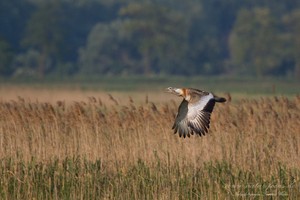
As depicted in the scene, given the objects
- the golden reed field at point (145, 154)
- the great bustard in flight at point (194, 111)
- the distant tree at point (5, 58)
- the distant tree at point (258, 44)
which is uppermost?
the distant tree at point (258, 44)

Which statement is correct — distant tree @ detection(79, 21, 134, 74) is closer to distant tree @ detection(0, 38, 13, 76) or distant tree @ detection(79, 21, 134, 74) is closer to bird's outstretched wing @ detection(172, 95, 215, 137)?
distant tree @ detection(0, 38, 13, 76)

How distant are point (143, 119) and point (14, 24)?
232 feet

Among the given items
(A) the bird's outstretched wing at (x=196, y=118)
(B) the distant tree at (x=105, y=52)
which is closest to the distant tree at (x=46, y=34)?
(B) the distant tree at (x=105, y=52)

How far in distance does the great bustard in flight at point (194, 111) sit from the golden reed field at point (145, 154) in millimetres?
474

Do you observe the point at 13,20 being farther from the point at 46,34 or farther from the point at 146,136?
the point at 146,136

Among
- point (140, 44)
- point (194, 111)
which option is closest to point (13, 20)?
point (140, 44)

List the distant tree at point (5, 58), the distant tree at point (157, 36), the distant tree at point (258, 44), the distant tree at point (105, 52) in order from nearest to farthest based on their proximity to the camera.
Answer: the distant tree at point (5, 58) < the distant tree at point (258, 44) < the distant tree at point (157, 36) < the distant tree at point (105, 52)

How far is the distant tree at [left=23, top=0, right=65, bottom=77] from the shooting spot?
75750 millimetres

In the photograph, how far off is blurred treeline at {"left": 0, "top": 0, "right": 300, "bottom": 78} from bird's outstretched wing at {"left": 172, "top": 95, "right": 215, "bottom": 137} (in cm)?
6138

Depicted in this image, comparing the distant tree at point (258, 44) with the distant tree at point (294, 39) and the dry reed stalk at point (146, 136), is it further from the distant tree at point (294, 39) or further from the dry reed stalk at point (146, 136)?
the dry reed stalk at point (146, 136)

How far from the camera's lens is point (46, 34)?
77.7 m

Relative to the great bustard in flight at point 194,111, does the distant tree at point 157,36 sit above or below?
above

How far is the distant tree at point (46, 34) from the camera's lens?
7575cm

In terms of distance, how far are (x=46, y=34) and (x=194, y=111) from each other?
6601 cm
